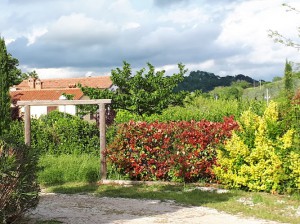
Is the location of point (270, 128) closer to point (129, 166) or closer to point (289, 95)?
point (289, 95)

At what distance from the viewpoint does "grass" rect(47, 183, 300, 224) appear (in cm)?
825

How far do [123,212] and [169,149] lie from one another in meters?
3.73

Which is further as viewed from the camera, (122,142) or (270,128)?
(122,142)

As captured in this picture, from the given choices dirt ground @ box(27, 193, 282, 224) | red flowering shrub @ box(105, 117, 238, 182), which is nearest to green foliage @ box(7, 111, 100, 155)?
red flowering shrub @ box(105, 117, 238, 182)

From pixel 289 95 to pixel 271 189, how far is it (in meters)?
2.05

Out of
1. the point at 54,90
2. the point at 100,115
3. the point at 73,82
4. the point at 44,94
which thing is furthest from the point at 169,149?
the point at 73,82

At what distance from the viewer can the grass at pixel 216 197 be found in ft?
27.1

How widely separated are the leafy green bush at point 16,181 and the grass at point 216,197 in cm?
314

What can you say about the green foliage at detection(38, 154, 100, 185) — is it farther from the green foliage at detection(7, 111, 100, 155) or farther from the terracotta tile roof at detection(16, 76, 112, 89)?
the terracotta tile roof at detection(16, 76, 112, 89)

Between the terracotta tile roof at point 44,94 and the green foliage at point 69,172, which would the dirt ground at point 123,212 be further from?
the terracotta tile roof at point 44,94

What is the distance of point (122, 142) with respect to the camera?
11883 millimetres

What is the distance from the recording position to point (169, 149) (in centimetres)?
1169

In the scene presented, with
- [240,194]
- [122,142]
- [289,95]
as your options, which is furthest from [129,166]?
[289,95]

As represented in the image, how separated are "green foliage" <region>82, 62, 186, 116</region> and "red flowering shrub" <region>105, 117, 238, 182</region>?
12046mm
